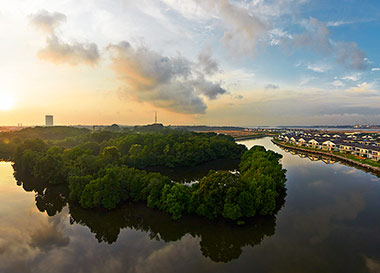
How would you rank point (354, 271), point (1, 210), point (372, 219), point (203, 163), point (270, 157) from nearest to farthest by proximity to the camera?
point (354, 271) → point (372, 219) → point (1, 210) → point (270, 157) → point (203, 163)

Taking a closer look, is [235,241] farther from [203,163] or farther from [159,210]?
[203,163]

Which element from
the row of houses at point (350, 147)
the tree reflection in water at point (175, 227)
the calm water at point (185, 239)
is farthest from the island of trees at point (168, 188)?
the row of houses at point (350, 147)

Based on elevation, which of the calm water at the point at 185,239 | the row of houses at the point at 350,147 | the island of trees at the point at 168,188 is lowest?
the calm water at the point at 185,239

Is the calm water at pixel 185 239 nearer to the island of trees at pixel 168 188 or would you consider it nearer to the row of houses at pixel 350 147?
the island of trees at pixel 168 188

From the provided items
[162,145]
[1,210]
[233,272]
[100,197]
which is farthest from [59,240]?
[162,145]

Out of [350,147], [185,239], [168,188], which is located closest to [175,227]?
[185,239]

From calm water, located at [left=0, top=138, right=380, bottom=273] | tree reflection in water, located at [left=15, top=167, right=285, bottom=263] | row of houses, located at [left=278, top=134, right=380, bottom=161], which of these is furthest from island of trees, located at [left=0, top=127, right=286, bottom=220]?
row of houses, located at [left=278, top=134, right=380, bottom=161]
